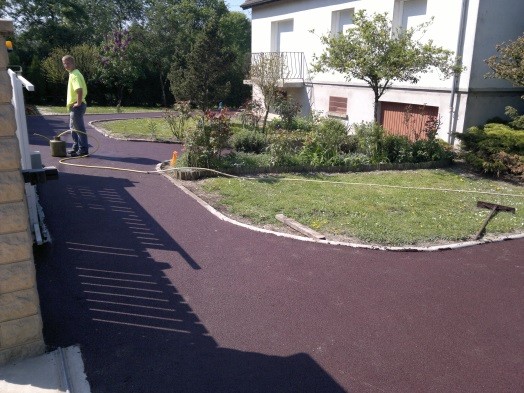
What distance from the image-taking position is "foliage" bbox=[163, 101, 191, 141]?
43.1 ft

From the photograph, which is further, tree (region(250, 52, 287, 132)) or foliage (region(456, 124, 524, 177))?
tree (region(250, 52, 287, 132))

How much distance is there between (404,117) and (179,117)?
664 cm

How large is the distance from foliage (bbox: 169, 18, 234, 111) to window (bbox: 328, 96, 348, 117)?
433 centimetres

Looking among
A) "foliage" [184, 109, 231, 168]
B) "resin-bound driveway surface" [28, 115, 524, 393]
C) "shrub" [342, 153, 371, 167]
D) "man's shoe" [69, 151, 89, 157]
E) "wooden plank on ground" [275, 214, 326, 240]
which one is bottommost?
"resin-bound driveway surface" [28, 115, 524, 393]

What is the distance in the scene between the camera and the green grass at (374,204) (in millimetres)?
7000

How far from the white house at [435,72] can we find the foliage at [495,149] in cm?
155

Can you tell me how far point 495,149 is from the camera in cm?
1112

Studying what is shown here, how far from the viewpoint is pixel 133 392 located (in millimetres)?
3449

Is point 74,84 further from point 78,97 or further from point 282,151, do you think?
point 282,151

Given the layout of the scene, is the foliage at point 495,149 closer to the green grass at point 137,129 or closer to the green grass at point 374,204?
the green grass at point 374,204

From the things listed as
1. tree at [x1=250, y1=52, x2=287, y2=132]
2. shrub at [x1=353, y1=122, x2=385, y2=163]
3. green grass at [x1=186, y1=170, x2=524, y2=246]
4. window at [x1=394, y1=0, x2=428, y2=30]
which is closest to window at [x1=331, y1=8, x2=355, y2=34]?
window at [x1=394, y1=0, x2=428, y2=30]

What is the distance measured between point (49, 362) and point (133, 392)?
2.49 feet

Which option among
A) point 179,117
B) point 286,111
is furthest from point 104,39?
point 179,117

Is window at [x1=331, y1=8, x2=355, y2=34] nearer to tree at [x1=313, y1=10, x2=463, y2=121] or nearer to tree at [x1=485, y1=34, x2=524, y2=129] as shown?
tree at [x1=313, y1=10, x2=463, y2=121]
